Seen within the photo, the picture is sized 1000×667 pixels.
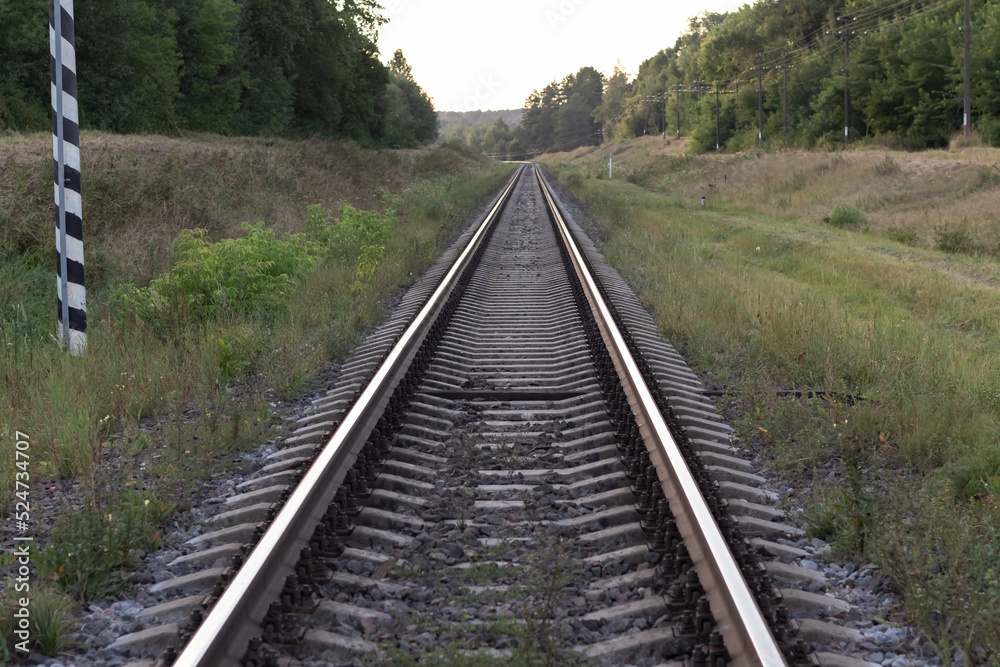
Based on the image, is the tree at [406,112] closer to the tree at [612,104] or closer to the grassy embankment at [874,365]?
the grassy embankment at [874,365]

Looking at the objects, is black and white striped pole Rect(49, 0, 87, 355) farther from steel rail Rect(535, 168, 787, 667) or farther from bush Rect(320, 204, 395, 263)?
bush Rect(320, 204, 395, 263)

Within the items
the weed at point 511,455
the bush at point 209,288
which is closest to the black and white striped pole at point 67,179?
the bush at point 209,288

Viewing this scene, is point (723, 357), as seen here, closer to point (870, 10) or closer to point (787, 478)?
point (787, 478)

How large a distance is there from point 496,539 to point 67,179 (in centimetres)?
509

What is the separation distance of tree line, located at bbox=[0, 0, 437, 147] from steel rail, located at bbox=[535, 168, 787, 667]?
63.4 ft

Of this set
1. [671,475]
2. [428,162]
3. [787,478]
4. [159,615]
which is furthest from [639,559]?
[428,162]

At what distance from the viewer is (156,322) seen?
792 centimetres

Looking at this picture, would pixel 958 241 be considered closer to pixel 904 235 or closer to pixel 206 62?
pixel 904 235

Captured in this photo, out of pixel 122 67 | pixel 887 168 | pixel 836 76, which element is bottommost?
pixel 887 168

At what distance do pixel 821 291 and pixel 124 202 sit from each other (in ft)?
31.9

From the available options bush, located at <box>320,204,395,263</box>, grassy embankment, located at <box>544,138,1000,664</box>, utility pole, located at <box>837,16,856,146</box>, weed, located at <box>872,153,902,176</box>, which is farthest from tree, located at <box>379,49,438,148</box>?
bush, located at <box>320,204,395,263</box>

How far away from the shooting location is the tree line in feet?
74.6

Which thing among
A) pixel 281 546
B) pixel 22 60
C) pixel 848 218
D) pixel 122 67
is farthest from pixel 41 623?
pixel 122 67

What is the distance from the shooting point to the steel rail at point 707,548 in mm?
2650
